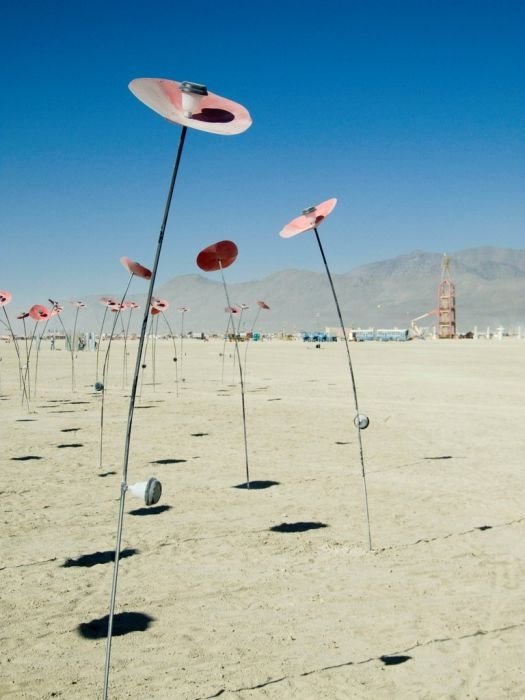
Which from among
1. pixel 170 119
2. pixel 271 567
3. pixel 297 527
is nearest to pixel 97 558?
pixel 271 567

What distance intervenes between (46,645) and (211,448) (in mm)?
7814

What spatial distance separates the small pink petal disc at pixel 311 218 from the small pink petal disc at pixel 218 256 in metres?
1.32

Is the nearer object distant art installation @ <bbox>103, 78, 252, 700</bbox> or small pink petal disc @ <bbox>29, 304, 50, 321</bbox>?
distant art installation @ <bbox>103, 78, 252, 700</bbox>

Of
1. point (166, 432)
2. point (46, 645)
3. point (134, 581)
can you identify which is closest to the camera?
point (46, 645)

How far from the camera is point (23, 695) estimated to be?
4090 mm

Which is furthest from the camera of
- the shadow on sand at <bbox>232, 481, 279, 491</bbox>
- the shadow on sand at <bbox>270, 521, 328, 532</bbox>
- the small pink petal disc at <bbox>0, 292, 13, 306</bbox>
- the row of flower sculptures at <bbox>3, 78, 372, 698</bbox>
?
the small pink petal disc at <bbox>0, 292, 13, 306</bbox>

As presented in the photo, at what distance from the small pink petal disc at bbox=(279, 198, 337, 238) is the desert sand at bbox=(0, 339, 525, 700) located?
331cm

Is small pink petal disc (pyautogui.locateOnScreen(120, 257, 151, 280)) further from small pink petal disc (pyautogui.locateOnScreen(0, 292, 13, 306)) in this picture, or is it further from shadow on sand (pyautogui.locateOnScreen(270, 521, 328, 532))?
small pink petal disc (pyautogui.locateOnScreen(0, 292, 13, 306))

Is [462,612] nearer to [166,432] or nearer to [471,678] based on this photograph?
[471,678]

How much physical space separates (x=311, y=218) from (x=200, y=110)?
303cm

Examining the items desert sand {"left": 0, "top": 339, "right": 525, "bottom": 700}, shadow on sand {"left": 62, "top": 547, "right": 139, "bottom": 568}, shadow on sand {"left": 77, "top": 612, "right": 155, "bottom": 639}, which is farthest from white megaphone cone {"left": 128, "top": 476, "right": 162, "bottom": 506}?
shadow on sand {"left": 62, "top": 547, "right": 139, "bottom": 568}

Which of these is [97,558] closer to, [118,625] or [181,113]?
[118,625]

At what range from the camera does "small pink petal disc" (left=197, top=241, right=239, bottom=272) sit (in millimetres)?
Answer: 8141

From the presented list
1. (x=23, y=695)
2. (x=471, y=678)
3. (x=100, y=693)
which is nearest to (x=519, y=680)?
(x=471, y=678)
